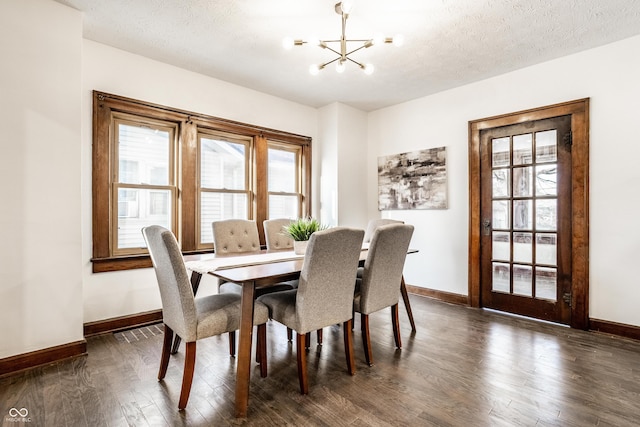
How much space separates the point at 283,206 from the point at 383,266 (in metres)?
2.39

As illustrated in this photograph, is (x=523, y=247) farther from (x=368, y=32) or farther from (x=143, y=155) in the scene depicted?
(x=143, y=155)

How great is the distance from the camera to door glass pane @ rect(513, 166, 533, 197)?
11.1 feet

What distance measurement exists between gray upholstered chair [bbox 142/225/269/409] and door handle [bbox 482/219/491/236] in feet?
9.24

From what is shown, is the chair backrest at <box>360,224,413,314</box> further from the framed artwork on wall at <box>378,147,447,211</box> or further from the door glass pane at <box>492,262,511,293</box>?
the framed artwork on wall at <box>378,147,447,211</box>

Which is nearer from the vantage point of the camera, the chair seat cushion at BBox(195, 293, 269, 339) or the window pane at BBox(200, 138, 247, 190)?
the chair seat cushion at BBox(195, 293, 269, 339)

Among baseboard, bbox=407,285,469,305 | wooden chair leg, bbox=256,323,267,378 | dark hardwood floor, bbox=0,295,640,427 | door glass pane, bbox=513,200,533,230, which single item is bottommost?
dark hardwood floor, bbox=0,295,640,427

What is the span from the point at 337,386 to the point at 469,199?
2764 mm

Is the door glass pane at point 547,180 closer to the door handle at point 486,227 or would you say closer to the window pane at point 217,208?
the door handle at point 486,227

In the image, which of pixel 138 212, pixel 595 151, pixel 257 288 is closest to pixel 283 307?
pixel 257 288

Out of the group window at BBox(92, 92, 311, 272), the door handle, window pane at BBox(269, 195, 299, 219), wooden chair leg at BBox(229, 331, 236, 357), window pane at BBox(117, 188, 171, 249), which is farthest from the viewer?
window pane at BBox(269, 195, 299, 219)

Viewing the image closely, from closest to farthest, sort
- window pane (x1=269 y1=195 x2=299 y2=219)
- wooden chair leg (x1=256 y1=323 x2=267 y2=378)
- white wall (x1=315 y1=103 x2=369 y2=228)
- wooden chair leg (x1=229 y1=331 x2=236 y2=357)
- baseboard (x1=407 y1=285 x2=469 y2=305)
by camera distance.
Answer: wooden chair leg (x1=256 y1=323 x2=267 y2=378), wooden chair leg (x1=229 y1=331 x2=236 y2=357), baseboard (x1=407 y1=285 x2=469 y2=305), window pane (x1=269 y1=195 x2=299 y2=219), white wall (x1=315 y1=103 x2=369 y2=228)

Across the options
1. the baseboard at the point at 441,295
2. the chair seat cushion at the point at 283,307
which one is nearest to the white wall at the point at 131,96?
the chair seat cushion at the point at 283,307

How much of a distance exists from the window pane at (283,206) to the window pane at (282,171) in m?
0.11

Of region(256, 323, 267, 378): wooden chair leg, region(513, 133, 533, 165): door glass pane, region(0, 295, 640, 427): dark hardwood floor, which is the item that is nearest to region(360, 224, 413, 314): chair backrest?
region(0, 295, 640, 427): dark hardwood floor
